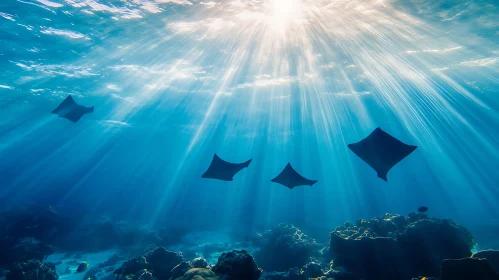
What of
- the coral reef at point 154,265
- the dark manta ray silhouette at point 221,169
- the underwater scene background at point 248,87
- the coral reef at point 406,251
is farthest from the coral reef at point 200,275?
the coral reef at point 406,251

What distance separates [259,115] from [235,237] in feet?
48.1

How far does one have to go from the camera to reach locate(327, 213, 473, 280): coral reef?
7.20 meters

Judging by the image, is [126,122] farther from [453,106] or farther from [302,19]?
[453,106]

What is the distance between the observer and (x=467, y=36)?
50.6ft

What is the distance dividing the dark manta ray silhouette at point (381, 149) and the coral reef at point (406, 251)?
2.21m

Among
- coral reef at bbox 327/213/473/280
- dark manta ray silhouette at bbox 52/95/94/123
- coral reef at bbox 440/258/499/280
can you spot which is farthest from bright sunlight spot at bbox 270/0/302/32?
coral reef at bbox 440/258/499/280

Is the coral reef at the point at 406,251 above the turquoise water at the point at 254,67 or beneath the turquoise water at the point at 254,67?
beneath

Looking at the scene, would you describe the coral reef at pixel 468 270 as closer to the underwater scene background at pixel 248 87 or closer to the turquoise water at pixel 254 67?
the underwater scene background at pixel 248 87

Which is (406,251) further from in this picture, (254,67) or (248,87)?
(248,87)

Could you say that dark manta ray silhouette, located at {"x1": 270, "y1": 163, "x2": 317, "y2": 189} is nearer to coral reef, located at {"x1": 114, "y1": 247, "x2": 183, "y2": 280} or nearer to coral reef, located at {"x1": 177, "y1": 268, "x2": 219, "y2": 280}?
coral reef, located at {"x1": 114, "y1": 247, "x2": 183, "y2": 280}

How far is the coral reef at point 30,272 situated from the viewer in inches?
364

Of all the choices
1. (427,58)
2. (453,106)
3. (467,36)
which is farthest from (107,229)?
(453,106)

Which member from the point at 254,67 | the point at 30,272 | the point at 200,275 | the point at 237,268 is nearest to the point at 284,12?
the point at 254,67

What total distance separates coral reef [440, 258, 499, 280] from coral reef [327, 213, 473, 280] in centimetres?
269
